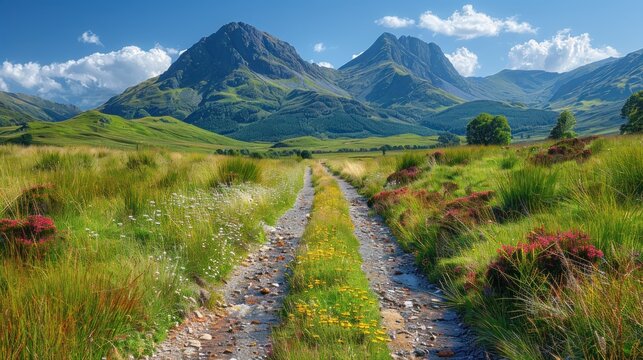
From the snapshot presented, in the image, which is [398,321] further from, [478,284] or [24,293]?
[24,293]

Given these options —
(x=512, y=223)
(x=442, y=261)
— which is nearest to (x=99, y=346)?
(x=442, y=261)

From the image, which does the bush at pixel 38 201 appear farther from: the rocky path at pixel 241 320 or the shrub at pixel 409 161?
the shrub at pixel 409 161

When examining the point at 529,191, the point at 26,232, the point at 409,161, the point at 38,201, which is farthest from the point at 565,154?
the point at 38,201

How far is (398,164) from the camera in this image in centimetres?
2533

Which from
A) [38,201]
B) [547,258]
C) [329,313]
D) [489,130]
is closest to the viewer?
[547,258]

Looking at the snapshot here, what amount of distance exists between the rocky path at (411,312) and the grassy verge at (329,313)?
0.36m

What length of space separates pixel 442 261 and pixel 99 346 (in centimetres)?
629

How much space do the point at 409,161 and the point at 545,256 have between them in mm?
19484

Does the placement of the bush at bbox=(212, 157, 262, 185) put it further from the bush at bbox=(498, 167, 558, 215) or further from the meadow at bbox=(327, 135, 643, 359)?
the bush at bbox=(498, 167, 558, 215)

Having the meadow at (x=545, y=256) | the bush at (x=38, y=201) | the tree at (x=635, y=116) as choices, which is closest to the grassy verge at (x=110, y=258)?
the bush at (x=38, y=201)

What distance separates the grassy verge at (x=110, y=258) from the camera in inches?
165

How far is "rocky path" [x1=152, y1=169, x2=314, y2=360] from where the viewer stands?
5.48 metres

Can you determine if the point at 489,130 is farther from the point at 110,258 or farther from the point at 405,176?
the point at 110,258

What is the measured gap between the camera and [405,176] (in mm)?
21094
